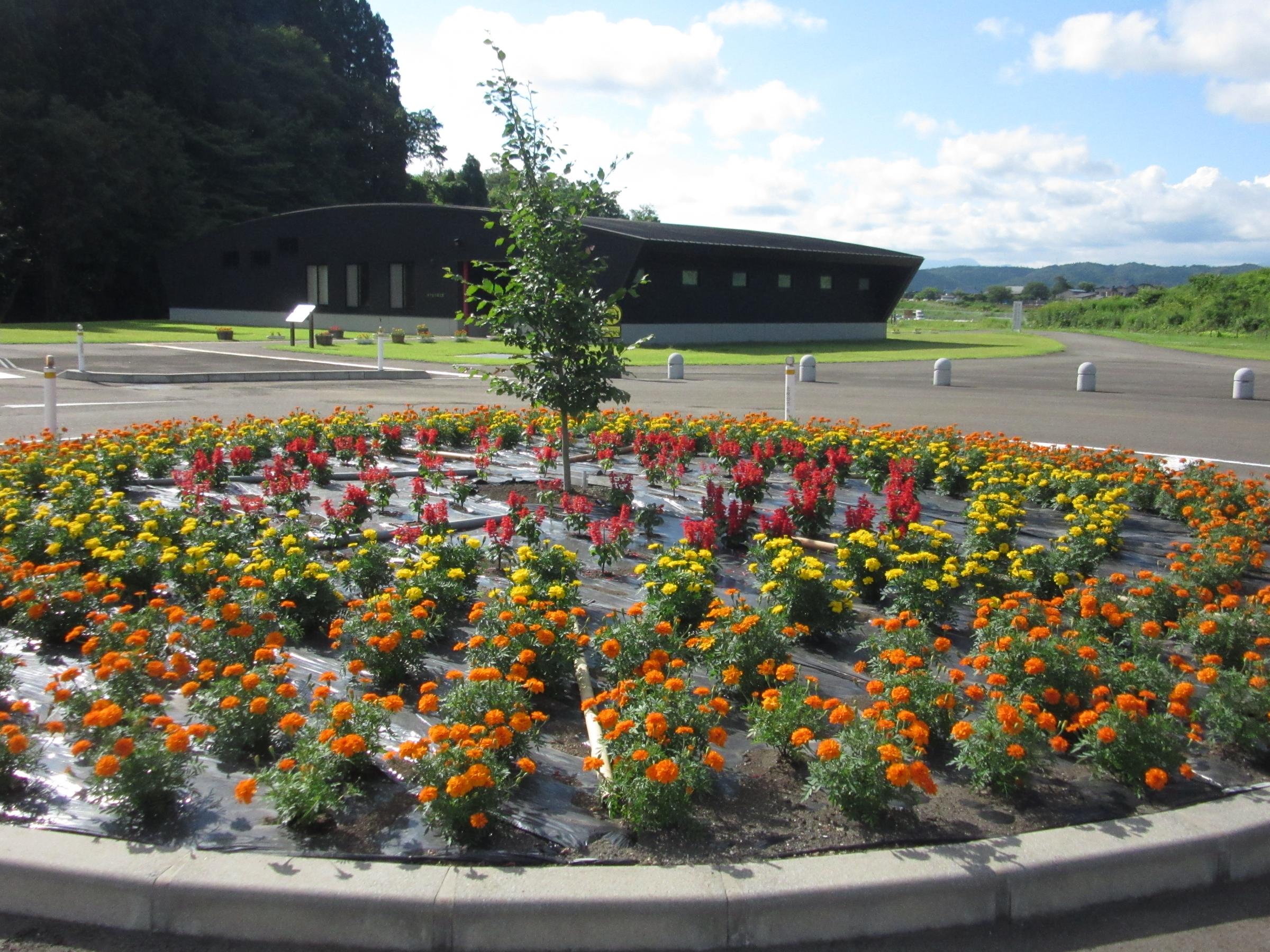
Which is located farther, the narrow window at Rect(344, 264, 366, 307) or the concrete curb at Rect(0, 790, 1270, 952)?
the narrow window at Rect(344, 264, 366, 307)

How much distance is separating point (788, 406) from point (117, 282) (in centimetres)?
5244

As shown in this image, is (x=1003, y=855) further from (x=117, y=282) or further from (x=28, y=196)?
(x=117, y=282)

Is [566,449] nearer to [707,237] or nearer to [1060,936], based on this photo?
[1060,936]

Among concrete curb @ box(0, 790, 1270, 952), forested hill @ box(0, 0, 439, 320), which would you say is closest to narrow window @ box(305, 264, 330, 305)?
Result: forested hill @ box(0, 0, 439, 320)

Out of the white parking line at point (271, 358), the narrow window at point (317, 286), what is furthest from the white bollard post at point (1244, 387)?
the narrow window at point (317, 286)

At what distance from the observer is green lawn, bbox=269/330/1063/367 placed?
105 ft

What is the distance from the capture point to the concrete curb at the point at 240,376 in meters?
21.2

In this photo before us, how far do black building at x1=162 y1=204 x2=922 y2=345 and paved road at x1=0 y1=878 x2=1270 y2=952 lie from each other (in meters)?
33.8

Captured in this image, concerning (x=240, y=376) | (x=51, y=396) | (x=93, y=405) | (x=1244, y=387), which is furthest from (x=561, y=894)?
(x=1244, y=387)

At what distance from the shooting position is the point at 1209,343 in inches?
1925

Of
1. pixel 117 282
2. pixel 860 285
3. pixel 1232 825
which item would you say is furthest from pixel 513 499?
pixel 117 282

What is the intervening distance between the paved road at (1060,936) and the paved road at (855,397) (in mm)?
10329

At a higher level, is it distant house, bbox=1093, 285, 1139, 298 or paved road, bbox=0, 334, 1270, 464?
distant house, bbox=1093, 285, 1139, 298

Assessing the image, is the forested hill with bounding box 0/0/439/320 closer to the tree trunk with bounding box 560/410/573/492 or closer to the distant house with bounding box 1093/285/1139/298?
the tree trunk with bounding box 560/410/573/492
